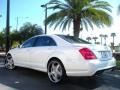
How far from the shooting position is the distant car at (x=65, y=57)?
755cm

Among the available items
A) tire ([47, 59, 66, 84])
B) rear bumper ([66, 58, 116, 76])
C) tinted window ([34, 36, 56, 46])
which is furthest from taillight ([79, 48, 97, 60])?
tinted window ([34, 36, 56, 46])

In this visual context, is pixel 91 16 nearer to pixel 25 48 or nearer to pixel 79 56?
pixel 25 48

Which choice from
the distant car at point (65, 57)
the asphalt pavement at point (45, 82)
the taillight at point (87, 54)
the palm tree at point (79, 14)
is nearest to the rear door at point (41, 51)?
the distant car at point (65, 57)

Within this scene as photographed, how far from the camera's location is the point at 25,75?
9523 mm

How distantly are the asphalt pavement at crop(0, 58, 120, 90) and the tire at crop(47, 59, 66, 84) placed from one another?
18 cm

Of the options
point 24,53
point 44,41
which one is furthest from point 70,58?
point 24,53

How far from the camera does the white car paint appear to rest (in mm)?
7500

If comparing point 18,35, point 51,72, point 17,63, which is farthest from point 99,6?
point 18,35

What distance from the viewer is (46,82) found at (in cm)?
837

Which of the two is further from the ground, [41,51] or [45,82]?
[41,51]

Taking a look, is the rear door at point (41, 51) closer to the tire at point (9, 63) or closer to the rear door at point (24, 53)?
the rear door at point (24, 53)

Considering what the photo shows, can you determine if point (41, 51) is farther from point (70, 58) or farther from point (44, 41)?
point (70, 58)

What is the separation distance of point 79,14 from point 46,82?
14.6 m

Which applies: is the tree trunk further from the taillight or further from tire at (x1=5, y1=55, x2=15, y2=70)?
the taillight
